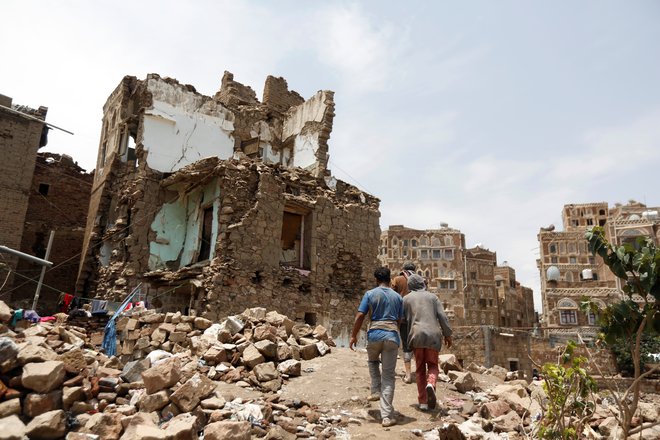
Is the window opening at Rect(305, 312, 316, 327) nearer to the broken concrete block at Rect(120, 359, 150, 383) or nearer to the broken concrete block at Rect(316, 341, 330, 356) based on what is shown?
the broken concrete block at Rect(316, 341, 330, 356)

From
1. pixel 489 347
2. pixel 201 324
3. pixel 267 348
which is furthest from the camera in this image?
pixel 489 347

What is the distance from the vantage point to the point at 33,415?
5.27 metres

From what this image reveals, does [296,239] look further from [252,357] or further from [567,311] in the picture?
[567,311]

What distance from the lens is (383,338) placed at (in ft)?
19.7

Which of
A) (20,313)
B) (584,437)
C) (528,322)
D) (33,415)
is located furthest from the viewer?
(528,322)

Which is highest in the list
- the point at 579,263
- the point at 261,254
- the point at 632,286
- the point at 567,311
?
the point at 579,263

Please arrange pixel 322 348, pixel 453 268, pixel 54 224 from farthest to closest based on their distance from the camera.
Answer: pixel 453 268 < pixel 54 224 < pixel 322 348

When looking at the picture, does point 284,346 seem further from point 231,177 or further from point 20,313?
point 231,177

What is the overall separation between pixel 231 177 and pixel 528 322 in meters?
62.7

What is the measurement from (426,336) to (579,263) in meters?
57.5

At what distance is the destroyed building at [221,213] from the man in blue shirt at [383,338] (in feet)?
23.7

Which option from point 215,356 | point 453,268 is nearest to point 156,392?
point 215,356

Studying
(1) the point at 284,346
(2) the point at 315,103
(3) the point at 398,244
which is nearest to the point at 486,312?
(3) the point at 398,244

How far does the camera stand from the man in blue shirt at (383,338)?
228 inches
